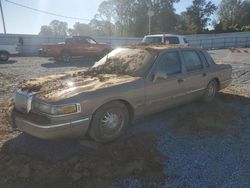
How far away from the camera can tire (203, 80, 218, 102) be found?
650 cm

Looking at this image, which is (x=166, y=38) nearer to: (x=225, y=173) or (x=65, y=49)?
(x=65, y=49)

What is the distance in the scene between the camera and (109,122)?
14.5 ft

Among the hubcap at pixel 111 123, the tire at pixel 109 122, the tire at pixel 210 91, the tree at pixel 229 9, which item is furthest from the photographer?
the tree at pixel 229 9

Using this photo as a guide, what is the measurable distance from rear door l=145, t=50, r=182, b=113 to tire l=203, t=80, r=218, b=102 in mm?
1270

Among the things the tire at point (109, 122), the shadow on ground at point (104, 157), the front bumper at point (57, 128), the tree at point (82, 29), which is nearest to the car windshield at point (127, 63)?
the tire at point (109, 122)

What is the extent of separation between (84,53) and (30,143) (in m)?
13.0

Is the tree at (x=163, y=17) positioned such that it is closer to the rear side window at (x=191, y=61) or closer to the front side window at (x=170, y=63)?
the rear side window at (x=191, y=61)

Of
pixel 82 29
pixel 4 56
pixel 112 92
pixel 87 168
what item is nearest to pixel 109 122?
pixel 112 92

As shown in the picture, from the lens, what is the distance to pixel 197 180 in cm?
349

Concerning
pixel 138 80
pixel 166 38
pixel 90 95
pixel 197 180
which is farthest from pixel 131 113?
pixel 166 38

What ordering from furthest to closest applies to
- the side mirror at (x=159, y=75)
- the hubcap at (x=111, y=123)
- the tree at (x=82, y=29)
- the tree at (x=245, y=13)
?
the tree at (x=82, y=29) → the tree at (x=245, y=13) → the side mirror at (x=159, y=75) → the hubcap at (x=111, y=123)

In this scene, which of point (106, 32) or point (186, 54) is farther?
point (106, 32)

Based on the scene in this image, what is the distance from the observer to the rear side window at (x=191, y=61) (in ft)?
18.9

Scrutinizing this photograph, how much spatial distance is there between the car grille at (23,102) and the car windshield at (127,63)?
1.56 metres
